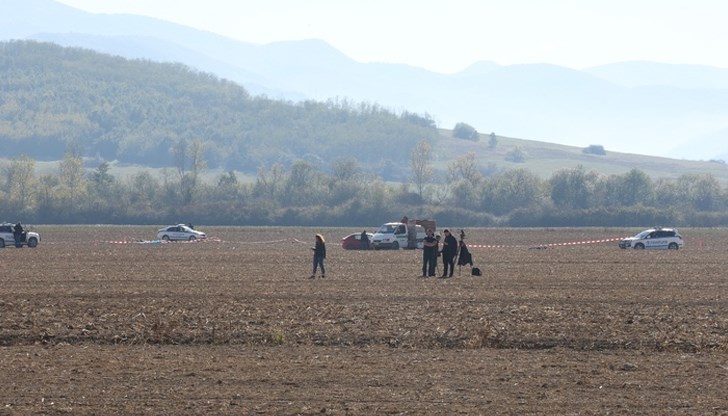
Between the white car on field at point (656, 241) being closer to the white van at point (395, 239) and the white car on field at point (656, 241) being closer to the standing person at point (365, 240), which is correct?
the white van at point (395, 239)

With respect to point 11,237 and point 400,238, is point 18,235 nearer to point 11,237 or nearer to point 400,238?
point 11,237

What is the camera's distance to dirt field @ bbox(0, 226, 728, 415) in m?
17.1

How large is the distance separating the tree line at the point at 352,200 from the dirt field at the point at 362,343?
7460cm

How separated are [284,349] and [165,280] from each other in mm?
14650

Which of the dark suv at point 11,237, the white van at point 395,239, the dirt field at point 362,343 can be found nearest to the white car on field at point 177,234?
the dark suv at point 11,237

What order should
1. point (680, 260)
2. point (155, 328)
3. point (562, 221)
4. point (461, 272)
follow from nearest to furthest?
1. point (155, 328)
2. point (461, 272)
3. point (680, 260)
4. point (562, 221)

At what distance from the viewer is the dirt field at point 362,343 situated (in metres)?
17.1

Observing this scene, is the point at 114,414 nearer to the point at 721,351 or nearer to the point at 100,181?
the point at 721,351

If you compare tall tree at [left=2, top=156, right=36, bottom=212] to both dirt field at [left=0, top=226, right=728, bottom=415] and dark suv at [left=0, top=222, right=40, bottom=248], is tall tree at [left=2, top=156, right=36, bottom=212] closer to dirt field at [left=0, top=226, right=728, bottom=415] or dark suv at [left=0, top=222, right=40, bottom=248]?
dark suv at [left=0, top=222, right=40, bottom=248]

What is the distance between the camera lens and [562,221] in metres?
113

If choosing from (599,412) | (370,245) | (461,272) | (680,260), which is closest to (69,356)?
(599,412)

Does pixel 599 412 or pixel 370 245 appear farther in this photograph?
pixel 370 245

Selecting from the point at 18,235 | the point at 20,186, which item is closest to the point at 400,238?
the point at 18,235

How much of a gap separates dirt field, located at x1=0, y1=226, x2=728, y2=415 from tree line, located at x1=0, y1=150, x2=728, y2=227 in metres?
74.6
